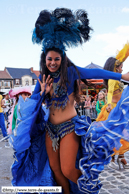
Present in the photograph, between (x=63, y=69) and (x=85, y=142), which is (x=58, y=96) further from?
(x=85, y=142)

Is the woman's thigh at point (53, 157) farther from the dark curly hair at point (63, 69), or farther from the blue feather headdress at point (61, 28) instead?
the blue feather headdress at point (61, 28)

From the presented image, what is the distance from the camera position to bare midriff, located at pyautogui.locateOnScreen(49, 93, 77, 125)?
83.4 inches

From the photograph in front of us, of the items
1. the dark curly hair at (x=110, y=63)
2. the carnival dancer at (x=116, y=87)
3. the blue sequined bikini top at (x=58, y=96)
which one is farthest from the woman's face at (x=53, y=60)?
the dark curly hair at (x=110, y=63)

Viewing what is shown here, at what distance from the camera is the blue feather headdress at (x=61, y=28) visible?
2.01 meters

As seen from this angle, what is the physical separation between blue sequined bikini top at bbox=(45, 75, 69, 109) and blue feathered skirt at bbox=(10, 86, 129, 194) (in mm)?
153

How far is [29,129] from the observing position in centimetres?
199

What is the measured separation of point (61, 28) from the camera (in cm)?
204

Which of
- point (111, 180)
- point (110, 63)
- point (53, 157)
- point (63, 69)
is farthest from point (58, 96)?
point (111, 180)

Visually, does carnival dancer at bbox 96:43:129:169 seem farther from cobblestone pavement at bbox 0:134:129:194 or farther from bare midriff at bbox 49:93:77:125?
bare midriff at bbox 49:93:77:125

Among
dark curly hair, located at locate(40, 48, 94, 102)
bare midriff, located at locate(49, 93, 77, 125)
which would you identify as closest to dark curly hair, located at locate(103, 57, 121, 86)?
dark curly hair, located at locate(40, 48, 94, 102)

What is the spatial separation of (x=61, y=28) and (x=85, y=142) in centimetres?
119

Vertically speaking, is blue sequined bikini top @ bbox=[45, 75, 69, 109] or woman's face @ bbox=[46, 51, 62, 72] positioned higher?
woman's face @ bbox=[46, 51, 62, 72]

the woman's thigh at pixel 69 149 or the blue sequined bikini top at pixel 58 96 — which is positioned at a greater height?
the blue sequined bikini top at pixel 58 96

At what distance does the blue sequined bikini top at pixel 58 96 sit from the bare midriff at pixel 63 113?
0.16 feet
